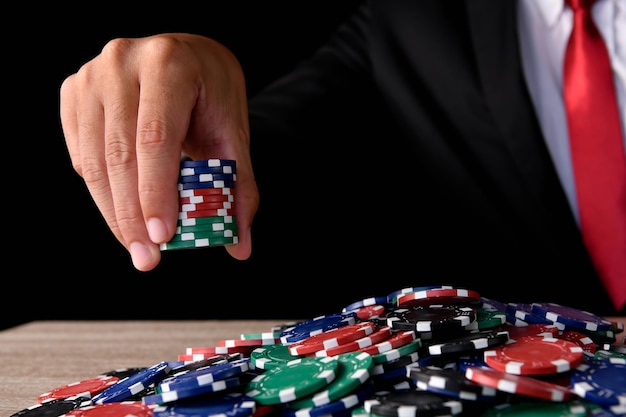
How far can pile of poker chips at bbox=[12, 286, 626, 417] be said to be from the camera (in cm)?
116

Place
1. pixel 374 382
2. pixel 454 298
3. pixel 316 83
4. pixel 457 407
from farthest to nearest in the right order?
pixel 316 83
pixel 454 298
pixel 374 382
pixel 457 407

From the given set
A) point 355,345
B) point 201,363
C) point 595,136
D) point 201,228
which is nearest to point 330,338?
point 355,345

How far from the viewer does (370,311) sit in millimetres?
1690

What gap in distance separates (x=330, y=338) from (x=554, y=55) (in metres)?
2.03

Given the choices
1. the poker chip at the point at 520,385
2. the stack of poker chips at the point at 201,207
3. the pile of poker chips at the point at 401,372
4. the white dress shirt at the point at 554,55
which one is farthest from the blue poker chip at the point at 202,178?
the white dress shirt at the point at 554,55

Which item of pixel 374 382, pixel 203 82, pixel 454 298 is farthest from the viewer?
pixel 203 82

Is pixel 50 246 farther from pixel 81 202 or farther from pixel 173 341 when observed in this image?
pixel 173 341

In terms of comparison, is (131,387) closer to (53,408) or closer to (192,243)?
(53,408)

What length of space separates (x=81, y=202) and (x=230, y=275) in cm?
92

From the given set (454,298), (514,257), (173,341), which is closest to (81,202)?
(173,341)

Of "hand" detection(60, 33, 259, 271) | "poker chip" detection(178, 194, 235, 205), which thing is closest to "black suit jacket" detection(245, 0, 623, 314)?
"hand" detection(60, 33, 259, 271)

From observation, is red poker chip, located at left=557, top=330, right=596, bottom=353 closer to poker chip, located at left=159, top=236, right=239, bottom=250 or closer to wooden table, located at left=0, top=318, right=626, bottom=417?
wooden table, located at left=0, top=318, right=626, bottom=417

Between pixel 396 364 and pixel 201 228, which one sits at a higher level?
pixel 201 228

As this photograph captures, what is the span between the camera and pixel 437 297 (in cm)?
162
